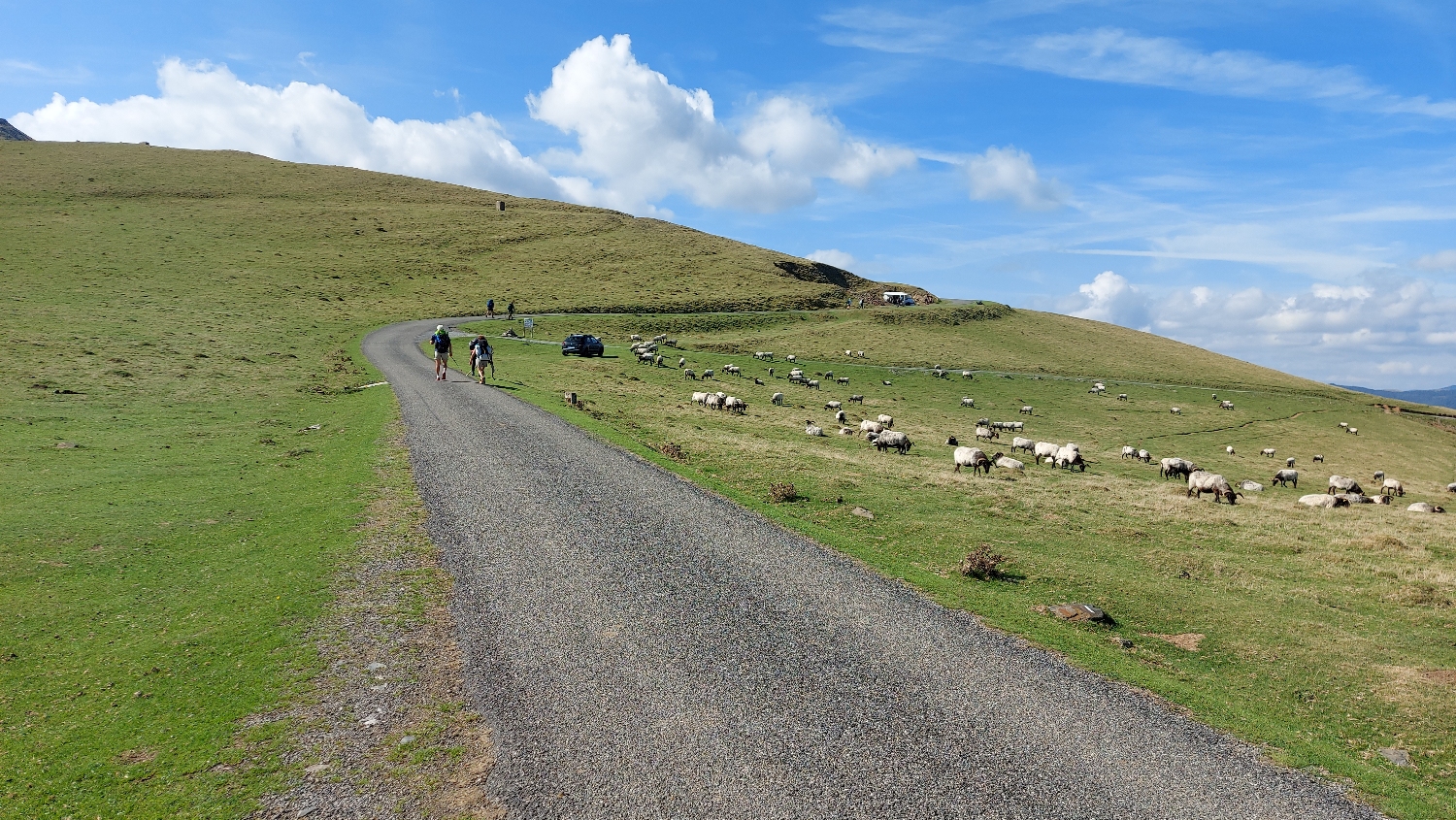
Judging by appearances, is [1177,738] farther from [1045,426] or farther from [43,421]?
[1045,426]

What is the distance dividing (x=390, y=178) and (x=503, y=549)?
16733 centimetres

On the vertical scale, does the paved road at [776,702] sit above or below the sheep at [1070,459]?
below

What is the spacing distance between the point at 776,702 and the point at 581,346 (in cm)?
5422

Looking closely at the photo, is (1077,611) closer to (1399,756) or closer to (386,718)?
(1399,756)

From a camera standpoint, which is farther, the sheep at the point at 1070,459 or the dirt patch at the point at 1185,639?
the sheep at the point at 1070,459

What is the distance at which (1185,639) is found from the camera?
45.2 ft

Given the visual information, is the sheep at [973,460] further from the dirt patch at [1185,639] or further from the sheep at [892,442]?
the dirt patch at [1185,639]

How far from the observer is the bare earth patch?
24.2ft

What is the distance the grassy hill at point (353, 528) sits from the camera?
9.12 m

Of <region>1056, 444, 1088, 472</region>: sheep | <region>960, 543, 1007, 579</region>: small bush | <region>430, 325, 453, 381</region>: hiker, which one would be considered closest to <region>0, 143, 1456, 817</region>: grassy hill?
<region>960, 543, 1007, 579</region>: small bush

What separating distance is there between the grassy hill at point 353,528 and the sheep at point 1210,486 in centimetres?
137

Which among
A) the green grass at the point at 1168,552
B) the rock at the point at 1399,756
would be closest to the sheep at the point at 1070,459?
the green grass at the point at 1168,552

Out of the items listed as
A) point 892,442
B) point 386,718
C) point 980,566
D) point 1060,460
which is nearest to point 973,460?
point 892,442

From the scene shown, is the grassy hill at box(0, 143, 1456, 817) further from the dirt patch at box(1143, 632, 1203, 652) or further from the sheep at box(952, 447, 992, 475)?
the sheep at box(952, 447, 992, 475)
